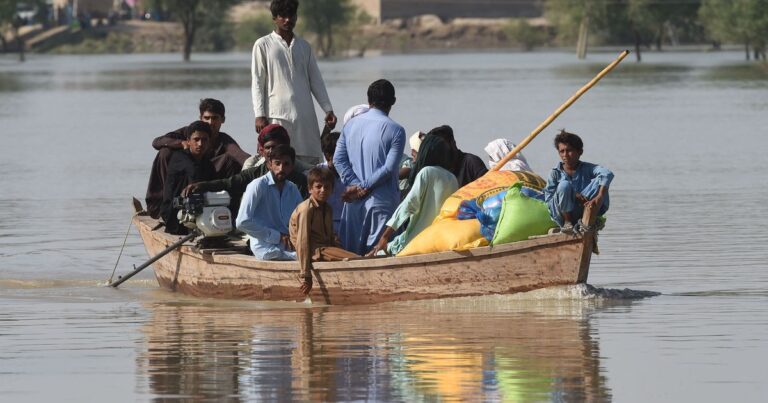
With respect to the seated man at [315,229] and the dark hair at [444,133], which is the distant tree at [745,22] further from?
the seated man at [315,229]

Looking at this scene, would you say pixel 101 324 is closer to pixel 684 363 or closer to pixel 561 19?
pixel 684 363

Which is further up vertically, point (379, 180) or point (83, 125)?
point (379, 180)

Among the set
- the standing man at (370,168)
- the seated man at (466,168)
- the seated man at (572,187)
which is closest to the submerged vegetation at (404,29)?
the seated man at (466,168)

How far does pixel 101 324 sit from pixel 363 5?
11405cm

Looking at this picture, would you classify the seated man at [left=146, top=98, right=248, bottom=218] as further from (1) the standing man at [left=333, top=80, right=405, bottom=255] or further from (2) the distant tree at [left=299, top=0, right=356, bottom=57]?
(2) the distant tree at [left=299, top=0, right=356, bottom=57]

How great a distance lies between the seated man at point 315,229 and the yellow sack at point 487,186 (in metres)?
0.70

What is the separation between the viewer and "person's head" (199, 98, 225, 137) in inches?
504

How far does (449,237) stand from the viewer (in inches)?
455

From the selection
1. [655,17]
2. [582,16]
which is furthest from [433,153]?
[655,17]

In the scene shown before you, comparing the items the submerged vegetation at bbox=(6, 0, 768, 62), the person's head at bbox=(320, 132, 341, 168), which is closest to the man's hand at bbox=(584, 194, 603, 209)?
the person's head at bbox=(320, 132, 341, 168)

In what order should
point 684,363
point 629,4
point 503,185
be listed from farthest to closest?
point 629,4 < point 503,185 < point 684,363

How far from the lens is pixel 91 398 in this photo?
29.9 feet

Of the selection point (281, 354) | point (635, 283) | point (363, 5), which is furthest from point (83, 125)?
point (363, 5)

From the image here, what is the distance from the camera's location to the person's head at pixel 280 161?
11883 millimetres
